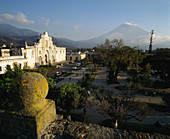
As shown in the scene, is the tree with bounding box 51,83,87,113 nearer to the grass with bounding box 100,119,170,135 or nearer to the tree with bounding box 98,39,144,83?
the grass with bounding box 100,119,170,135

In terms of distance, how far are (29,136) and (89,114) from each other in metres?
11.5

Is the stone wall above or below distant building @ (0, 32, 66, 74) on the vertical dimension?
below

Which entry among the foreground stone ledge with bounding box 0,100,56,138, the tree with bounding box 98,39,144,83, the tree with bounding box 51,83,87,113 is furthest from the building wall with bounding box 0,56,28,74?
the foreground stone ledge with bounding box 0,100,56,138

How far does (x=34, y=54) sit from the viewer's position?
47.4m

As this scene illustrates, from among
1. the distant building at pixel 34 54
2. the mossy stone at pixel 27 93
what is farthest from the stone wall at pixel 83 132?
the distant building at pixel 34 54

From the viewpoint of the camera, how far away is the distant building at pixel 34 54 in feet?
112

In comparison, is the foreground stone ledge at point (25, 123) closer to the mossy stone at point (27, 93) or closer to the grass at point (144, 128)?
the mossy stone at point (27, 93)

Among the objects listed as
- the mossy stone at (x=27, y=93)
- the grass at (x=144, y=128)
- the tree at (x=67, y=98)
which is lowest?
the grass at (x=144, y=128)

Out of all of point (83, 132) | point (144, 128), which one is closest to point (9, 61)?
point (144, 128)

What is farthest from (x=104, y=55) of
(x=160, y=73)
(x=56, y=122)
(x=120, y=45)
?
(x=56, y=122)

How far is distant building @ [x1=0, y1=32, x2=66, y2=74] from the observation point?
3406 cm

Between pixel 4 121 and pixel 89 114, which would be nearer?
pixel 4 121

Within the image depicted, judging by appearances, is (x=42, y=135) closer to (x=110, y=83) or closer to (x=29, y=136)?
(x=29, y=136)

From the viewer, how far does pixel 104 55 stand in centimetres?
2917
